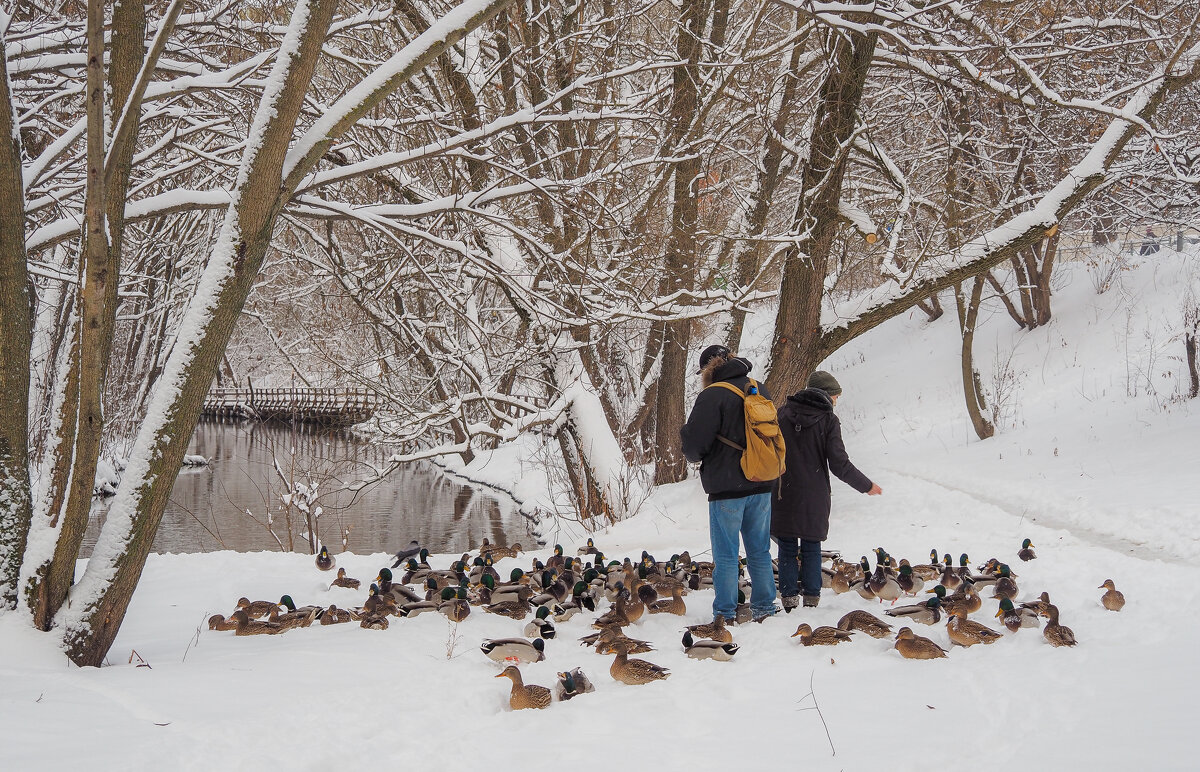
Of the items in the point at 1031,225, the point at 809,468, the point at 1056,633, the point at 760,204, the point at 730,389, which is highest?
the point at 760,204

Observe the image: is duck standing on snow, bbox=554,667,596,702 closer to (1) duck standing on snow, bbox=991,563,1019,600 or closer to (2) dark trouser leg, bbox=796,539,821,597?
(2) dark trouser leg, bbox=796,539,821,597

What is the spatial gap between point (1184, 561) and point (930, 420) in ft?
43.4

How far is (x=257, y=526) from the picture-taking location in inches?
595

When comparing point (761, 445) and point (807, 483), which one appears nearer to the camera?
point (761, 445)

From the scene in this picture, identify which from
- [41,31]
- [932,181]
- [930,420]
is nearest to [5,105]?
[41,31]

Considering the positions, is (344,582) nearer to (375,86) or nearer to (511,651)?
(511,651)

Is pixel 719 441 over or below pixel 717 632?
over

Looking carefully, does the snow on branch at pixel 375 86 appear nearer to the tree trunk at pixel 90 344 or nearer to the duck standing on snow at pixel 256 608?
the tree trunk at pixel 90 344

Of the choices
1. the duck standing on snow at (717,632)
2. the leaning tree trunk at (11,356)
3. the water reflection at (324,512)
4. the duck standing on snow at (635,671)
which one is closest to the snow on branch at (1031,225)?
the duck standing on snow at (717,632)

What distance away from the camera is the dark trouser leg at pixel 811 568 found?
20.5ft

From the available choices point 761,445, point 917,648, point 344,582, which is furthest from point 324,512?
point 917,648

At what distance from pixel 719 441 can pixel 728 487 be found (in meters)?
0.32

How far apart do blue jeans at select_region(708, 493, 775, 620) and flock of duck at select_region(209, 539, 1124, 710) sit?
13 cm

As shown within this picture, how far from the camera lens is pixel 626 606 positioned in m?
6.07
